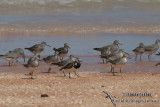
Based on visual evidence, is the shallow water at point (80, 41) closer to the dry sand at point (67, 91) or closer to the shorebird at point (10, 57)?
the shorebird at point (10, 57)

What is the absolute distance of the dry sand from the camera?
7996 mm

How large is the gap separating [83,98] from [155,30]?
49.2ft

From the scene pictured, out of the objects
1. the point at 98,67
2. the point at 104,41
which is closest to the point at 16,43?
the point at 104,41

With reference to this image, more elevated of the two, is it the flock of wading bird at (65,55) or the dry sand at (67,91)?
the flock of wading bird at (65,55)

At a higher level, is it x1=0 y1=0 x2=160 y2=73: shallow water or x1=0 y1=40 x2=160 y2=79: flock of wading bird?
x1=0 y1=0 x2=160 y2=73: shallow water

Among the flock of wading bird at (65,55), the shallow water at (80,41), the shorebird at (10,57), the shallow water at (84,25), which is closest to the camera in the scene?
the flock of wading bird at (65,55)

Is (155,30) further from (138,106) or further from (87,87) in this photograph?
(138,106)

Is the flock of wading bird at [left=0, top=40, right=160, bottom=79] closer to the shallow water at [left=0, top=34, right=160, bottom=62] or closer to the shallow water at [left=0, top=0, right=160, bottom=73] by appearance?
the shallow water at [left=0, top=0, right=160, bottom=73]

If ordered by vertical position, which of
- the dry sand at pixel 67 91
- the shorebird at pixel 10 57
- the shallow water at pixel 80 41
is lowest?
the dry sand at pixel 67 91

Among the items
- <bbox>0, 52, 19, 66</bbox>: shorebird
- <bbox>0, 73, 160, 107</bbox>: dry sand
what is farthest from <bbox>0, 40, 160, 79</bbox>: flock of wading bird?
<bbox>0, 73, 160, 107</bbox>: dry sand

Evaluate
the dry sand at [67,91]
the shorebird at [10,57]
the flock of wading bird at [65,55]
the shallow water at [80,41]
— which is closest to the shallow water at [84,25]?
the shallow water at [80,41]

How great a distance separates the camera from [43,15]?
96.1 feet

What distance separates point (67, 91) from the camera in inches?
363

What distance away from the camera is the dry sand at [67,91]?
26.2 ft
